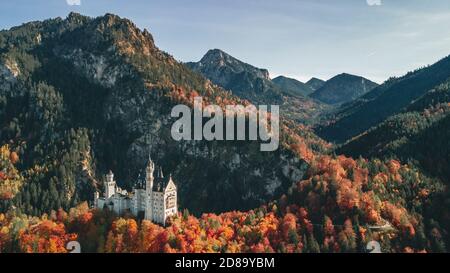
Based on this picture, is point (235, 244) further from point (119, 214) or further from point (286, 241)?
point (119, 214)

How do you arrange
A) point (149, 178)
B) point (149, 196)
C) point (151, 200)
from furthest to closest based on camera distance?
point (149, 178) < point (151, 200) < point (149, 196)

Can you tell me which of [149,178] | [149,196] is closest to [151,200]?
[149,196]

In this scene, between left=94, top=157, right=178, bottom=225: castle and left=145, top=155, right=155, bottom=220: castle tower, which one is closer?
left=94, top=157, right=178, bottom=225: castle

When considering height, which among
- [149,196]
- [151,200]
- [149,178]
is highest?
[149,178]

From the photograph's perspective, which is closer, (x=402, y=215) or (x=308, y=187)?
(x=402, y=215)

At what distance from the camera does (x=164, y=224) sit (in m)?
133

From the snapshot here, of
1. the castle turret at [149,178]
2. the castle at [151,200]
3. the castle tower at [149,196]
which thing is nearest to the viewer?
the castle at [151,200]

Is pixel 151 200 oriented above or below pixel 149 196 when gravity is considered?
below

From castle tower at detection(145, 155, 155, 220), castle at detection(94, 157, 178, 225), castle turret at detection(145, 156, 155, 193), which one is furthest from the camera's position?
castle tower at detection(145, 155, 155, 220)

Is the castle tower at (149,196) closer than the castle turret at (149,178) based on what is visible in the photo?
No

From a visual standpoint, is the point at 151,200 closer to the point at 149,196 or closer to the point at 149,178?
the point at 149,196

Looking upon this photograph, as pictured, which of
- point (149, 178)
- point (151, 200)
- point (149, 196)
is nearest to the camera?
point (149, 196)
